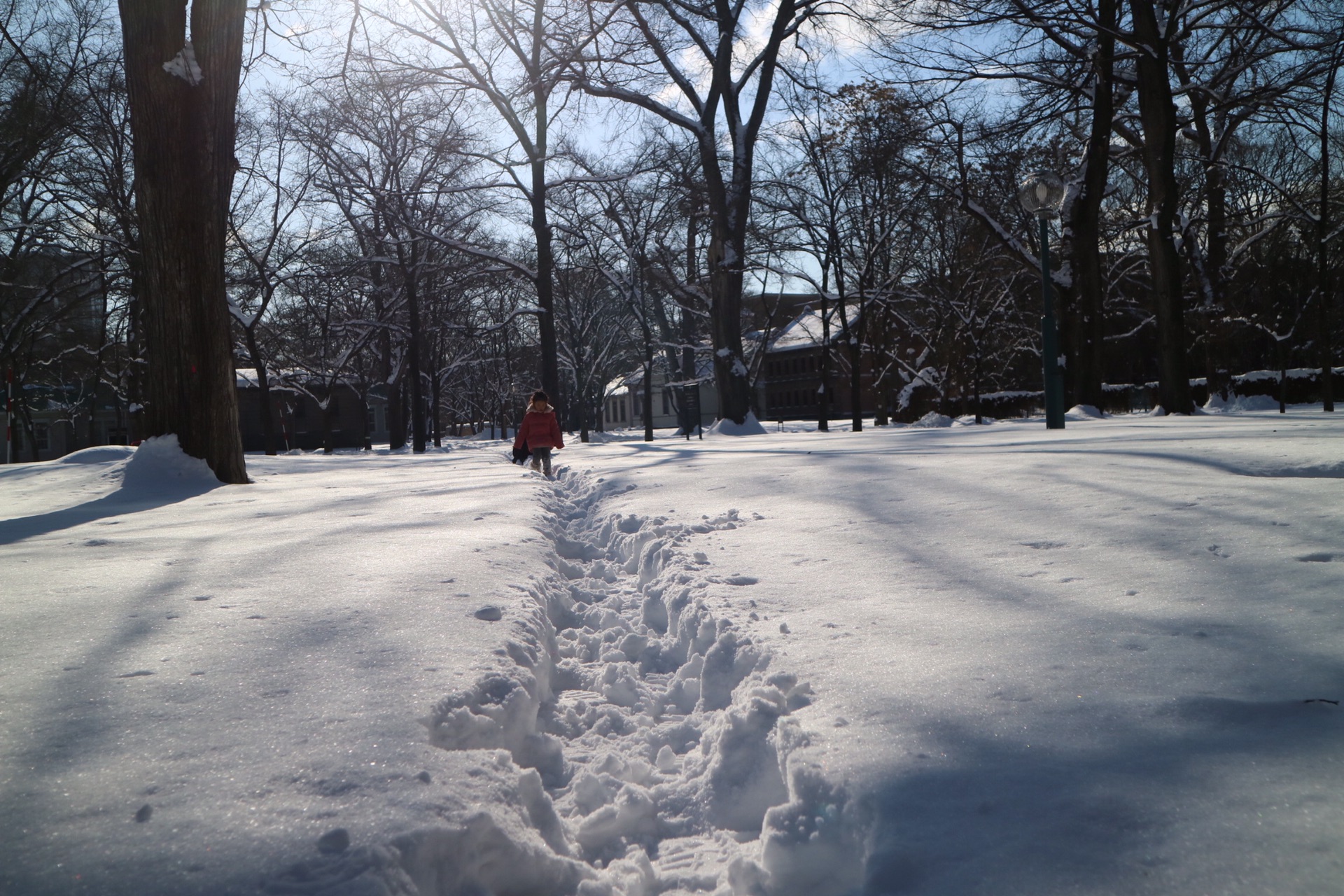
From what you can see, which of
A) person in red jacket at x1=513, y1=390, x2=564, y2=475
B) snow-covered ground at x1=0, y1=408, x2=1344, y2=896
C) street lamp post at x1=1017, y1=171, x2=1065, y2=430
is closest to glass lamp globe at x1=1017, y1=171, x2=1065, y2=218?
street lamp post at x1=1017, y1=171, x2=1065, y2=430

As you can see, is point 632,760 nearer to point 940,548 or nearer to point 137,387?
point 940,548

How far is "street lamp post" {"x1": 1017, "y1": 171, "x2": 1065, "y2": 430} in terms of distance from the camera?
13086 millimetres

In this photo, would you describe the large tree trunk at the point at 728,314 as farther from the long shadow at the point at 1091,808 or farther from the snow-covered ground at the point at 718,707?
the long shadow at the point at 1091,808

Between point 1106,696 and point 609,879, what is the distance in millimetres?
1467

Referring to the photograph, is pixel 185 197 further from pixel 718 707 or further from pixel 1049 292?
pixel 1049 292

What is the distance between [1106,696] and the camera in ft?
8.20

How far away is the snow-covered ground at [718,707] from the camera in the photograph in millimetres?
1905

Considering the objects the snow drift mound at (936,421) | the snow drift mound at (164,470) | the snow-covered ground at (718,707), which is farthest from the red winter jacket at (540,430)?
the snow drift mound at (936,421)

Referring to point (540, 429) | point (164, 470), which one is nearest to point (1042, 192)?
point (540, 429)

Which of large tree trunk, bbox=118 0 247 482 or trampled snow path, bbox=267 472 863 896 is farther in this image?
large tree trunk, bbox=118 0 247 482

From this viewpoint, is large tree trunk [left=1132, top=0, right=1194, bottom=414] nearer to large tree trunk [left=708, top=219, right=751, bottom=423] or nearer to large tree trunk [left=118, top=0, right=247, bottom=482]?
large tree trunk [left=708, top=219, right=751, bottom=423]

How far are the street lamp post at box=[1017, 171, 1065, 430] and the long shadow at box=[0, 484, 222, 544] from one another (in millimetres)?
11318

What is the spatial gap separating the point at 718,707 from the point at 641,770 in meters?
0.51

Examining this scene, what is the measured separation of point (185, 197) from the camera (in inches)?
385
